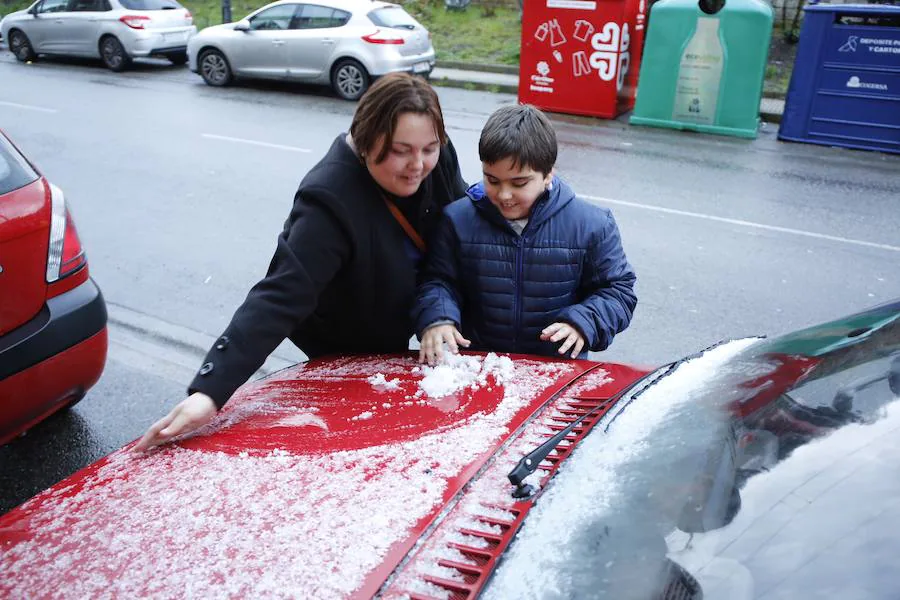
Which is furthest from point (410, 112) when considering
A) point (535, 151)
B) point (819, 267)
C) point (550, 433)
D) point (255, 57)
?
point (255, 57)

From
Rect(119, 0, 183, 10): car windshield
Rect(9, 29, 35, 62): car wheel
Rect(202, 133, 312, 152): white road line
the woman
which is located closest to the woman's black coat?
the woman

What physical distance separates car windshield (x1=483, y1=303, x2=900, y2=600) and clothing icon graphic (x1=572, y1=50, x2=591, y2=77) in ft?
33.4

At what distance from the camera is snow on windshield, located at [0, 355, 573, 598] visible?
133cm

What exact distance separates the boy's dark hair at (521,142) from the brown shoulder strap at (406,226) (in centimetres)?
31

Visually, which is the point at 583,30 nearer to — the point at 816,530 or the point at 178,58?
the point at 178,58

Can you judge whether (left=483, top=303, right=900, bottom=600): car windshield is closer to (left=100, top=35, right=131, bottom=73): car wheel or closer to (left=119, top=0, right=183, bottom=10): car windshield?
(left=100, top=35, right=131, bottom=73): car wheel

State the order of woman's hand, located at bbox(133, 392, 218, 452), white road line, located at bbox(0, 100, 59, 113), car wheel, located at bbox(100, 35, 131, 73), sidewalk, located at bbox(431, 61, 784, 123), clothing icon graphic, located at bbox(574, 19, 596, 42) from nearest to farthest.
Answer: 1. woman's hand, located at bbox(133, 392, 218, 452)
2. clothing icon graphic, located at bbox(574, 19, 596, 42)
3. white road line, located at bbox(0, 100, 59, 113)
4. sidewalk, located at bbox(431, 61, 784, 123)
5. car wheel, located at bbox(100, 35, 131, 73)

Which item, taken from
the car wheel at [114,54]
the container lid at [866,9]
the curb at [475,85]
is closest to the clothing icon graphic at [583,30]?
the curb at [475,85]

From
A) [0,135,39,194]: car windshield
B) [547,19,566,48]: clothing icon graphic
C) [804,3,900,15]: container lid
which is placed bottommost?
[0,135,39,194]: car windshield

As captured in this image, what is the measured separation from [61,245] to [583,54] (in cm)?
948

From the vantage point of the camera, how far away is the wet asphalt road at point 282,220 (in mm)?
4414

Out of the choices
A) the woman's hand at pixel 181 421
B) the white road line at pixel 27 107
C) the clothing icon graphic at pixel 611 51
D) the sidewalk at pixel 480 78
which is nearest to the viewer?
the woman's hand at pixel 181 421

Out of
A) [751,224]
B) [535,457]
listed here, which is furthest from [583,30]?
[535,457]

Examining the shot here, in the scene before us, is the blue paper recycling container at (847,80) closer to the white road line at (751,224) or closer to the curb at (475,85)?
the white road line at (751,224)
